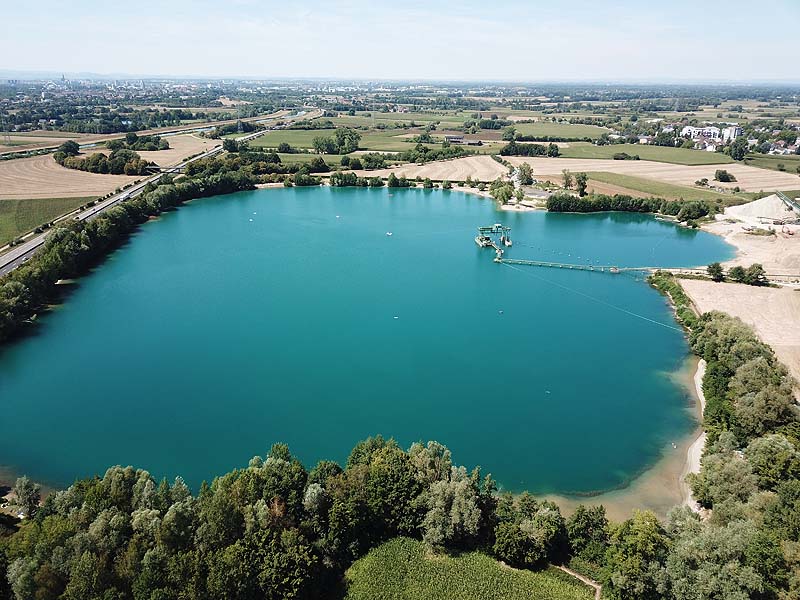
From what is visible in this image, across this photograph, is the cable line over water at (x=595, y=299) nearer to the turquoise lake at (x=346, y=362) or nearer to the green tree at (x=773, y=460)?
Result: the turquoise lake at (x=346, y=362)

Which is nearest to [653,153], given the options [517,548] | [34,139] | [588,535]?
[588,535]

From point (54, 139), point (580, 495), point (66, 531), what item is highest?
point (54, 139)

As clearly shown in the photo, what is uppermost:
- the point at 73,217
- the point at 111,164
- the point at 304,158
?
the point at 304,158

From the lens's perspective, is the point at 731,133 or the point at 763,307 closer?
the point at 763,307

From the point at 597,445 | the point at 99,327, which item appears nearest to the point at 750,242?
the point at 597,445

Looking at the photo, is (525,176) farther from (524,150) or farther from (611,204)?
(524,150)

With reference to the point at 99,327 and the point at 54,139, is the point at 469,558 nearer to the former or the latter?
the point at 99,327

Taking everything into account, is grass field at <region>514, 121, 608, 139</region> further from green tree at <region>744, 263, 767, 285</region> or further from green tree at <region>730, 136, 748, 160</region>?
green tree at <region>744, 263, 767, 285</region>
